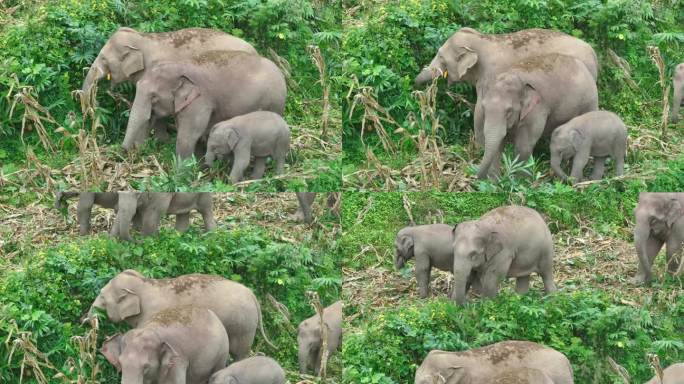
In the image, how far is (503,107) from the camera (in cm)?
1451


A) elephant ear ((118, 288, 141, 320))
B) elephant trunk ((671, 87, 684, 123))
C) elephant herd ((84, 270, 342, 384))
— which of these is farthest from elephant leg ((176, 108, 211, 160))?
elephant trunk ((671, 87, 684, 123))

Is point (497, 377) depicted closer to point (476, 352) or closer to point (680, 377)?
point (476, 352)

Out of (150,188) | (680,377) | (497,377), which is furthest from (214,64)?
(680,377)

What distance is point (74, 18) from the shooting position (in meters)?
15.4

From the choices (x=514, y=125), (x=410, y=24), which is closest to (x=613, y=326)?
(x=514, y=125)

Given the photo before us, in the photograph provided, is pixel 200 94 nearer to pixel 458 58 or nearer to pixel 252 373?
pixel 458 58

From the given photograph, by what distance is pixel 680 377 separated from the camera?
1400 cm

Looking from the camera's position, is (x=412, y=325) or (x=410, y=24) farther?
(x=410, y=24)

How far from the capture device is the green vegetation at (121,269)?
14.2 metres

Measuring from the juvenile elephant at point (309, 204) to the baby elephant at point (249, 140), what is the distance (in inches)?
39.9

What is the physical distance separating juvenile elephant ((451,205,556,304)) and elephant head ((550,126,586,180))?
1.48 feet

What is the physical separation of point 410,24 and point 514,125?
4.54ft

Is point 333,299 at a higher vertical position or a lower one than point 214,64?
lower

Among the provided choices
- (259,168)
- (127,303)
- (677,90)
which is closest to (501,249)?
(259,168)
